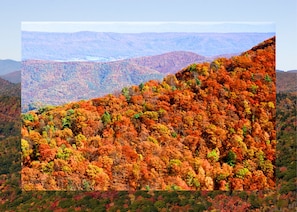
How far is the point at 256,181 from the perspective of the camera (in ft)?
49.0

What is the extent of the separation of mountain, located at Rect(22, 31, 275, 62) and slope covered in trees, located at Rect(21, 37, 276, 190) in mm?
521

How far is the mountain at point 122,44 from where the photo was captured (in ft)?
49.6

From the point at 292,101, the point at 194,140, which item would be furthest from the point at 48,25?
the point at 292,101

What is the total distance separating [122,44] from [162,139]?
7.93 feet

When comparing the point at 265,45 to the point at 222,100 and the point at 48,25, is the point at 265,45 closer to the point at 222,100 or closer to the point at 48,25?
the point at 222,100

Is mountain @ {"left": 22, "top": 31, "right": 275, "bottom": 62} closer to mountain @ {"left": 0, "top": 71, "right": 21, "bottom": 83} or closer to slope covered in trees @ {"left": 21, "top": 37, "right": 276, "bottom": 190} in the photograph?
slope covered in trees @ {"left": 21, "top": 37, "right": 276, "bottom": 190}

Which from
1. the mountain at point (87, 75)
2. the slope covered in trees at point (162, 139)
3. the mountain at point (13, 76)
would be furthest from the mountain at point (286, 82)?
the mountain at point (13, 76)

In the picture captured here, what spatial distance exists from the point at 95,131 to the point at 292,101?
13.9m

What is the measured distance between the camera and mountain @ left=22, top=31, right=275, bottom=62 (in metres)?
15.1

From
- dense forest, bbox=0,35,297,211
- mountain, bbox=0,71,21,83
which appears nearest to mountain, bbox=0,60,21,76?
mountain, bbox=0,71,21,83

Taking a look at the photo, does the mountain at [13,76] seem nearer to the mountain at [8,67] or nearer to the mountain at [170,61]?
the mountain at [8,67]

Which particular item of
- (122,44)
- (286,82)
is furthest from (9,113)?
(122,44)

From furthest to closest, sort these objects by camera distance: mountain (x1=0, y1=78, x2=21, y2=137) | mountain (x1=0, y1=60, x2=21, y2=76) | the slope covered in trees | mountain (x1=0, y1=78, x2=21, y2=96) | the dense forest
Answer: mountain (x1=0, y1=60, x2=21, y2=76), mountain (x1=0, y1=78, x2=21, y2=96), mountain (x1=0, y1=78, x2=21, y2=137), the dense forest, the slope covered in trees

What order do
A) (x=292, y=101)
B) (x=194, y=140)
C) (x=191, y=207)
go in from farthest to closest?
(x=292, y=101) < (x=191, y=207) < (x=194, y=140)
